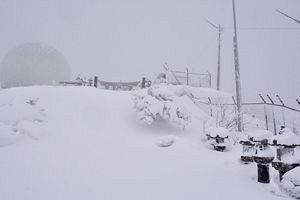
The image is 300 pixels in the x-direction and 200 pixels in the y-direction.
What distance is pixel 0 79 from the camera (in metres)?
43.1

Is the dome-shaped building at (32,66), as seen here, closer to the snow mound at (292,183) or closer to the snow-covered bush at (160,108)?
the snow-covered bush at (160,108)

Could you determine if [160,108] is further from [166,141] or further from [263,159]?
[263,159]

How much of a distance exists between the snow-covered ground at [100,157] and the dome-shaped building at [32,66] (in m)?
30.3

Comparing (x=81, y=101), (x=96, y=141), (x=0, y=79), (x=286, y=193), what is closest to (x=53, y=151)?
(x=96, y=141)

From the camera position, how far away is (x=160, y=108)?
13602 millimetres

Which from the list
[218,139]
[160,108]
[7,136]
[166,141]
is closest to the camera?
[7,136]

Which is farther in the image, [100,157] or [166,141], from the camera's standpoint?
[166,141]

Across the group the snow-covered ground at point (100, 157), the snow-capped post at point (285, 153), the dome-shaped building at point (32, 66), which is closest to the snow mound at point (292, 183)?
the snow-covered ground at point (100, 157)

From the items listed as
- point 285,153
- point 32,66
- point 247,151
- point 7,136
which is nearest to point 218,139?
point 247,151

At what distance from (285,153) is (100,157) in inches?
227

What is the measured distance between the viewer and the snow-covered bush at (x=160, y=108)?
13.5 m

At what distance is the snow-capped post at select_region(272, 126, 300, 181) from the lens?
7148 mm

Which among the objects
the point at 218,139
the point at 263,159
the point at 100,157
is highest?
the point at 218,139

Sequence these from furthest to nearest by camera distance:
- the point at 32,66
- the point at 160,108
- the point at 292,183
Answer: the point at 32,66, the point at 160,108, the point at 292,183
